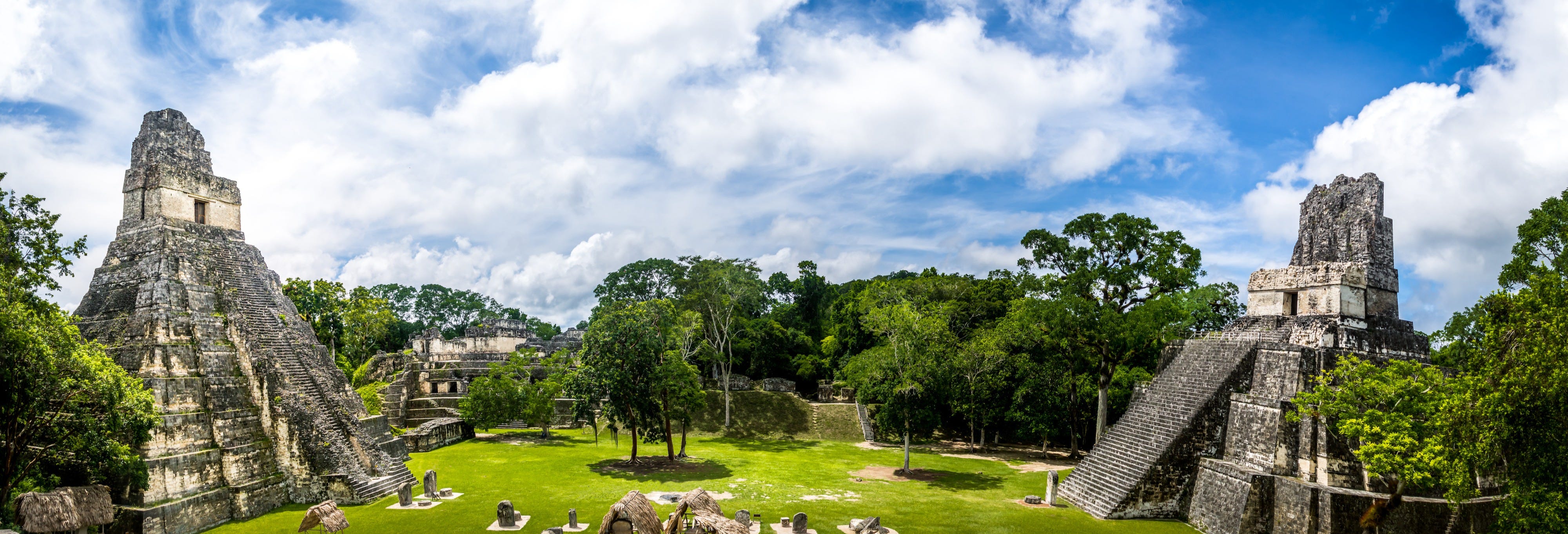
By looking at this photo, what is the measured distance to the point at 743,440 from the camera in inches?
1125

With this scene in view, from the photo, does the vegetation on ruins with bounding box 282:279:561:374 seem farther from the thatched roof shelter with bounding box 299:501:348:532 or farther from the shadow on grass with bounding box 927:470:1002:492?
the shadow on grass with bounding box 927:470:1002:492

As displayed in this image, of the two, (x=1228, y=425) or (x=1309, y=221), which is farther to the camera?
(x=1309, y=221)

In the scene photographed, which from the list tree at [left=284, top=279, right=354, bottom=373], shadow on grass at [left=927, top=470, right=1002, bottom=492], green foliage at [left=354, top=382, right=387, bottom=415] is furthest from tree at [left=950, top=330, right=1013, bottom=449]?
tree at [left=284, top=279, right=354, bottom=373]

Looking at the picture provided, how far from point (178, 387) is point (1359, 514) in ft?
72.5

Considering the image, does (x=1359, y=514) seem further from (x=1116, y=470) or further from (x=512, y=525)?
(x=512, y=525)

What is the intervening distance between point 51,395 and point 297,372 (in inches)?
258

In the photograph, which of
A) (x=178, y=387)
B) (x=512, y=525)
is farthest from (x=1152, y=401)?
(x=178, y=387)

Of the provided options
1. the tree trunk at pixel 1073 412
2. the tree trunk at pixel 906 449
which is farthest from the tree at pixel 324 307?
the tree trunk at pixel 1073 412

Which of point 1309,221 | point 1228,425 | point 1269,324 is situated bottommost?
point 1228,425

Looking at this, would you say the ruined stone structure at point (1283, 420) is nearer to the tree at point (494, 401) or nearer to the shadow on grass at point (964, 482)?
the shadow on grass at point (964, 482)

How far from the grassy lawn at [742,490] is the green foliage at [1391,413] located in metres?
3.79

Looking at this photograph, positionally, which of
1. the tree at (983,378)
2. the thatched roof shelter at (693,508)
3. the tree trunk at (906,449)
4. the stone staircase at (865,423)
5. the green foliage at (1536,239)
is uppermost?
the green foliage at (1536,239)

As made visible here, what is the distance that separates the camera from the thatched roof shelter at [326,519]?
12977 mm

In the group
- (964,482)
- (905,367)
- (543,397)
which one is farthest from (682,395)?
(543,397)
